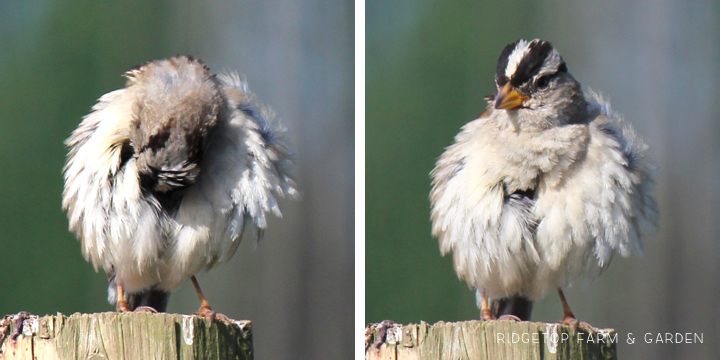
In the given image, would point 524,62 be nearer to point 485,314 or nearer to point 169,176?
point 485,314

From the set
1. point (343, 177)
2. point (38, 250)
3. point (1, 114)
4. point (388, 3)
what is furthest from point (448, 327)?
point (1, 114)

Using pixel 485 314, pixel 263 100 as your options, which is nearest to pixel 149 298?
pixel 263 100

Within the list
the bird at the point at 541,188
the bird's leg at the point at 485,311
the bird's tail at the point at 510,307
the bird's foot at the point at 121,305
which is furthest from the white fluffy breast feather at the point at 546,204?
the bird's foot at the point at 121,305

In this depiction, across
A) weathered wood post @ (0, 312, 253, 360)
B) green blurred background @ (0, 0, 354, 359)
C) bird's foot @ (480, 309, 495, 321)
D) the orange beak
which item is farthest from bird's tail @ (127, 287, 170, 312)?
the orange beak

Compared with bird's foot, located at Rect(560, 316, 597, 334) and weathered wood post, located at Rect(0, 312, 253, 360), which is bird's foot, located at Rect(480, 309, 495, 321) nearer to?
bird's foot, located at Rect(560, 316, 597, 334)

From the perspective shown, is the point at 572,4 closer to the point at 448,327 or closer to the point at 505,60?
the point at 505,60

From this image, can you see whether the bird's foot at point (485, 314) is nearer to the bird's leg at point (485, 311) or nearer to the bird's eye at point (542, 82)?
the bird's leg at point (485, 311)
